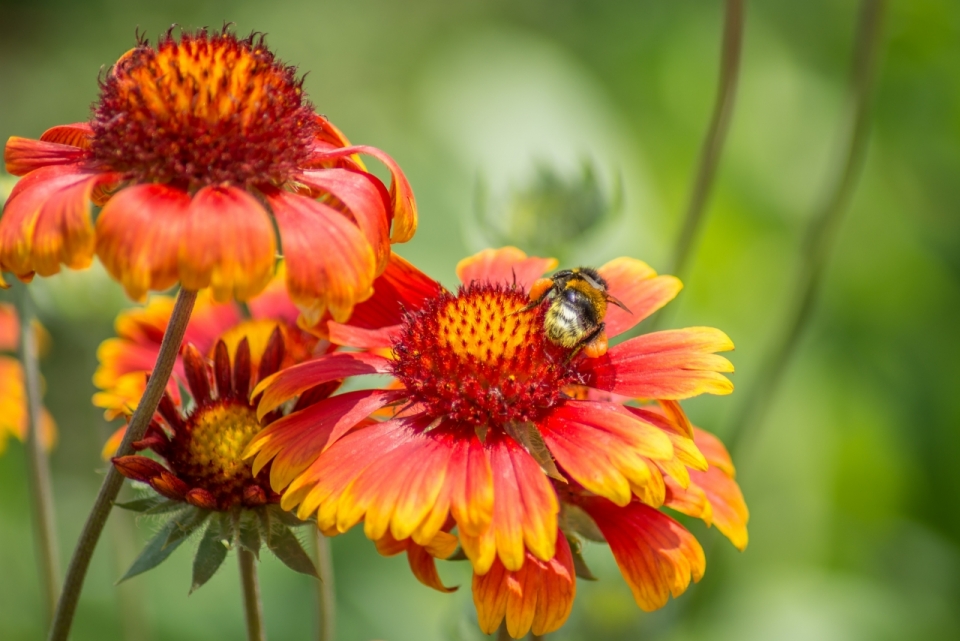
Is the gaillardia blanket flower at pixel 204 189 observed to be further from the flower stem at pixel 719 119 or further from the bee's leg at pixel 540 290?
the flower stem at pixel 719 119

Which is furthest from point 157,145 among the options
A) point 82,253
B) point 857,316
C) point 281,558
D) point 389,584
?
point 857,316

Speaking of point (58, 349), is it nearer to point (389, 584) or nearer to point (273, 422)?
point (389, 584)

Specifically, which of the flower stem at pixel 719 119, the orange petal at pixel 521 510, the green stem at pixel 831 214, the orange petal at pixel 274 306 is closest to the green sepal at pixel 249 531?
the orange petal at pixel 521 510

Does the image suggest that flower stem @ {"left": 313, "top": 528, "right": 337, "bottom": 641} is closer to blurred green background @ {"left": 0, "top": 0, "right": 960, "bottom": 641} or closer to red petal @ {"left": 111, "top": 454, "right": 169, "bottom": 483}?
red petal @ {"left": 111, "top": 454, "right": 169, "bottom": 483}

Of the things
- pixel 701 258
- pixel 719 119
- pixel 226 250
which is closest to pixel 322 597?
pixel 226 250

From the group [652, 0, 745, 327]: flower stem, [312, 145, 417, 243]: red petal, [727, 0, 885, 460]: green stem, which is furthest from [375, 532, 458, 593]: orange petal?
[727, 0, 885, 460]: green stem

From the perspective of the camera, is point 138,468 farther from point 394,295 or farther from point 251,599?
point 394,295
